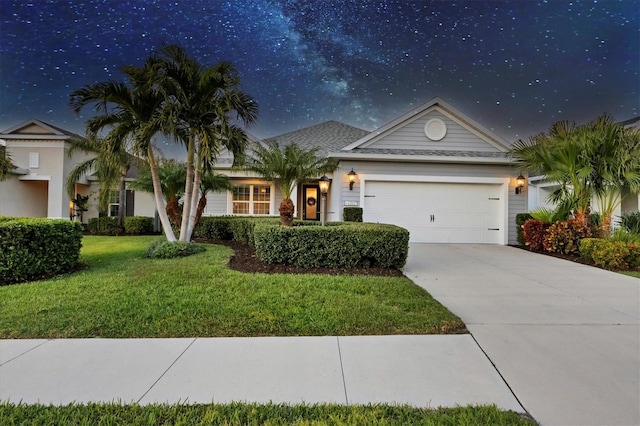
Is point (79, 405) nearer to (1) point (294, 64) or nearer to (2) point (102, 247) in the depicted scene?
(2) point (102, 247)

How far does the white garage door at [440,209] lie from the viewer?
39.4 ft

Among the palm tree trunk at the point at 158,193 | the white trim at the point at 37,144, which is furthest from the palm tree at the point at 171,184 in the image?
the white trim at the point at 37,144

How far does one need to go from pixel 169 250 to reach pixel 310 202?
8.00 metres

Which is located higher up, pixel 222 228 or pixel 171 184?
pixel 171 184

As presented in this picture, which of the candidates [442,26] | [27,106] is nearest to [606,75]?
[442,26]

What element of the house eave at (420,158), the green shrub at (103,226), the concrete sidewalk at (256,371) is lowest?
the concrete sidewalk at (256,371)

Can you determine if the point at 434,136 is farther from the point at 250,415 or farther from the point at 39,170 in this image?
the point at 39,170

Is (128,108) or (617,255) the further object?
(128,108)

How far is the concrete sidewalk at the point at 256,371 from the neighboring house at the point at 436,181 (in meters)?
8.88

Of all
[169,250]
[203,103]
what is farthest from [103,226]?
[203,103]

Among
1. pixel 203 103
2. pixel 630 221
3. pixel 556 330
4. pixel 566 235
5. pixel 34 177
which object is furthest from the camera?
pixel 34 177

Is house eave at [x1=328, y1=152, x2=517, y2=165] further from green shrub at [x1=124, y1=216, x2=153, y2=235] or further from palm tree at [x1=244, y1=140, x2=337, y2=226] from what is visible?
green shrub at [x1=124, y1=216, x2=153, y2=235]

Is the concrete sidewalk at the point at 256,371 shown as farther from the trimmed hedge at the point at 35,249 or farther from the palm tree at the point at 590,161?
the palm tree at the point at 590,161

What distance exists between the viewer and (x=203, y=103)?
26.7 feet
